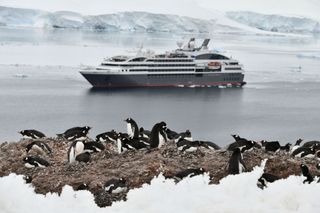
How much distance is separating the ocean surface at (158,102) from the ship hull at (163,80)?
1.52 meters

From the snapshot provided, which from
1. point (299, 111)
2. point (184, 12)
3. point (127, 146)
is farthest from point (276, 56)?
point (127, 146)

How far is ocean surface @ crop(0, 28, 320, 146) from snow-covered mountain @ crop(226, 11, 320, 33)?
5400cm

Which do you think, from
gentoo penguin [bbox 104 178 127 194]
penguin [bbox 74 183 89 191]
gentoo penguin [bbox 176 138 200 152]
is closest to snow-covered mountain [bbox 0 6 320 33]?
gentoo penguin [bbox 176 138 200 152]

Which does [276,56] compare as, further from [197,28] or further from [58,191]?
[58,191]

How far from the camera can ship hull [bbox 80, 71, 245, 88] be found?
69.0 meters

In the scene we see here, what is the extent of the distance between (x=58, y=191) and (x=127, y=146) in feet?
7.49

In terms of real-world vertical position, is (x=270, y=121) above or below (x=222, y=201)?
below

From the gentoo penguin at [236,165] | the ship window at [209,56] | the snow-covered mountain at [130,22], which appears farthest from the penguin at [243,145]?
the snow-covered mountain at [130,22]

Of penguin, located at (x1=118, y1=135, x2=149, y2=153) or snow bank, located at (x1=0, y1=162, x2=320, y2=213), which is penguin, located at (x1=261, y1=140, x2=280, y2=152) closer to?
penguin, located at (x1=118, y1=135, x2=149, y2=153)

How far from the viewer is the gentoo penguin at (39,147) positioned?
12484 millimetres

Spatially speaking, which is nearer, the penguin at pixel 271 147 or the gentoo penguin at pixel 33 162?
the gentoo penguin at pixel 33 162

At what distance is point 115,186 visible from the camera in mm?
9727

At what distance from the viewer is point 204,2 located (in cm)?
18525

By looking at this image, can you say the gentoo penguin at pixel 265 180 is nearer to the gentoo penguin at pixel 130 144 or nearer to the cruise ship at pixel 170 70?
the gentoo penguin at pixel 130 144
